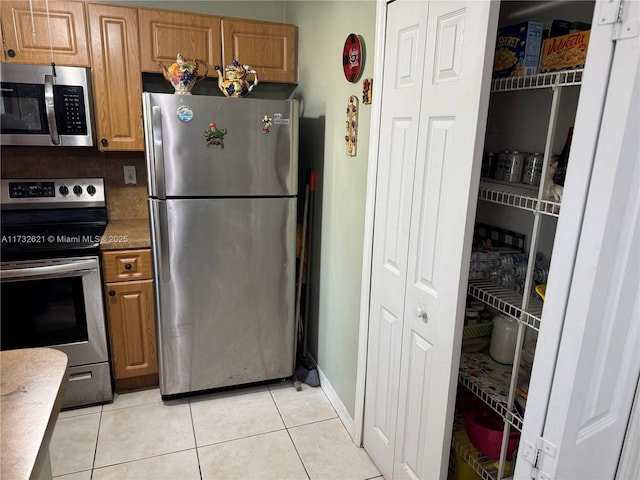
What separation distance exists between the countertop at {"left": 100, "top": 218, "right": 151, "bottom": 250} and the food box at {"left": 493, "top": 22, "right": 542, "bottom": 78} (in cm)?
191

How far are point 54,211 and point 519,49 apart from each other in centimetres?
260

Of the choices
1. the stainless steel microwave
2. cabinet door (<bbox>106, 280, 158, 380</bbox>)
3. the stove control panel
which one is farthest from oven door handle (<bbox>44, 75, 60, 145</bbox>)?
cabinet door (<bbox>106, 280, 158, 380</bbox>)

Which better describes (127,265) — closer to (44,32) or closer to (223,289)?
(223,289)

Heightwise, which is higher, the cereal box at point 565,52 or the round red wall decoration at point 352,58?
the round red wall decoration at point 352,58

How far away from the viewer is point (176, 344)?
93.3 inches

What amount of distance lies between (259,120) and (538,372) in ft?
5.56

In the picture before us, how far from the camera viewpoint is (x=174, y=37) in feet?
8.05

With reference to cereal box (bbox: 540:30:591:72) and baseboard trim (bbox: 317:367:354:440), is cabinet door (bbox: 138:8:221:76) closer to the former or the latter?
cereal box (bbox: 540:30:591:72)

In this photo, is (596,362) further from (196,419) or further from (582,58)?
(196,419)

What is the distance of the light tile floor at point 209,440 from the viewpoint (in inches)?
77.8

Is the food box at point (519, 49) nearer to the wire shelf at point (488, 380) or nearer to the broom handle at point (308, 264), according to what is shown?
the wire shelf at point (488, 380)

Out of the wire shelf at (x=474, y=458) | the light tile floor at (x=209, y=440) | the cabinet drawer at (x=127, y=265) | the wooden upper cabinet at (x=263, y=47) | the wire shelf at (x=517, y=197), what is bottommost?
the light tile floor at (x=209, y=440)

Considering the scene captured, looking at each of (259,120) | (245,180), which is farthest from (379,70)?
(245,180)

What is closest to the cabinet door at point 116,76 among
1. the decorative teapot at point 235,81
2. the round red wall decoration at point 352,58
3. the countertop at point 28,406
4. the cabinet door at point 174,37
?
the cabinet door at point 174,37
